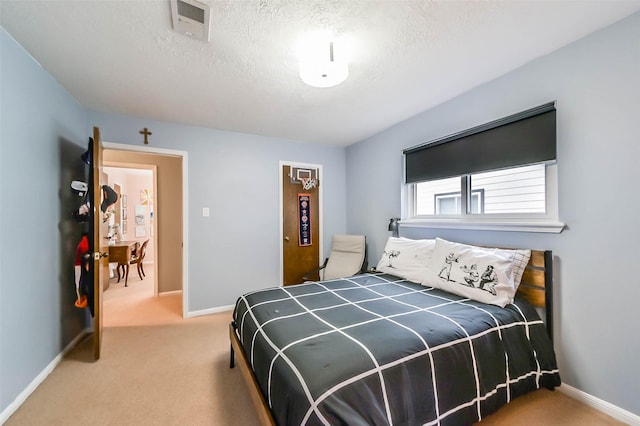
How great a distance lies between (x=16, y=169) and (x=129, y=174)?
5743 millimetres

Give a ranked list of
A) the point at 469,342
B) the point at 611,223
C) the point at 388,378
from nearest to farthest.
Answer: the point at 388,378 < the point at 469,342 < the point at 611,223

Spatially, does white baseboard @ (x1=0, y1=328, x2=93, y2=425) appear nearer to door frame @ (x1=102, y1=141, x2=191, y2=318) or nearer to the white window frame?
door frame @ (x1=102, y1=141, x2=191, y2=318)

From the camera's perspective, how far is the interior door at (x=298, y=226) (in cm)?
387

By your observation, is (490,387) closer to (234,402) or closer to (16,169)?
(234,402)

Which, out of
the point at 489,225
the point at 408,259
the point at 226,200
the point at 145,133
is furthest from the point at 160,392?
the point at 489,225

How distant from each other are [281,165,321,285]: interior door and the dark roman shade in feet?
5.24

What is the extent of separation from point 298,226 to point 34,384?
2913mm

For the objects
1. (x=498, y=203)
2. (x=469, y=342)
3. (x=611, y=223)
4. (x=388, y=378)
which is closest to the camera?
(x=388, y=378)

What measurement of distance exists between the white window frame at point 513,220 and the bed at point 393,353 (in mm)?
211

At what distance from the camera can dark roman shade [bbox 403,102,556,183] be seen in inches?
75.5

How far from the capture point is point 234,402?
68.4 inches

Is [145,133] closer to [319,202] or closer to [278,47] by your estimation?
[278,47]

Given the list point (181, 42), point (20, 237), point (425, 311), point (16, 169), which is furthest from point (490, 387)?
point (16, 169)

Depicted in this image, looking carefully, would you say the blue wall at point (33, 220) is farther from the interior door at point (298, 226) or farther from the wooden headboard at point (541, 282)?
the wooden headboard at point (541, 282)
